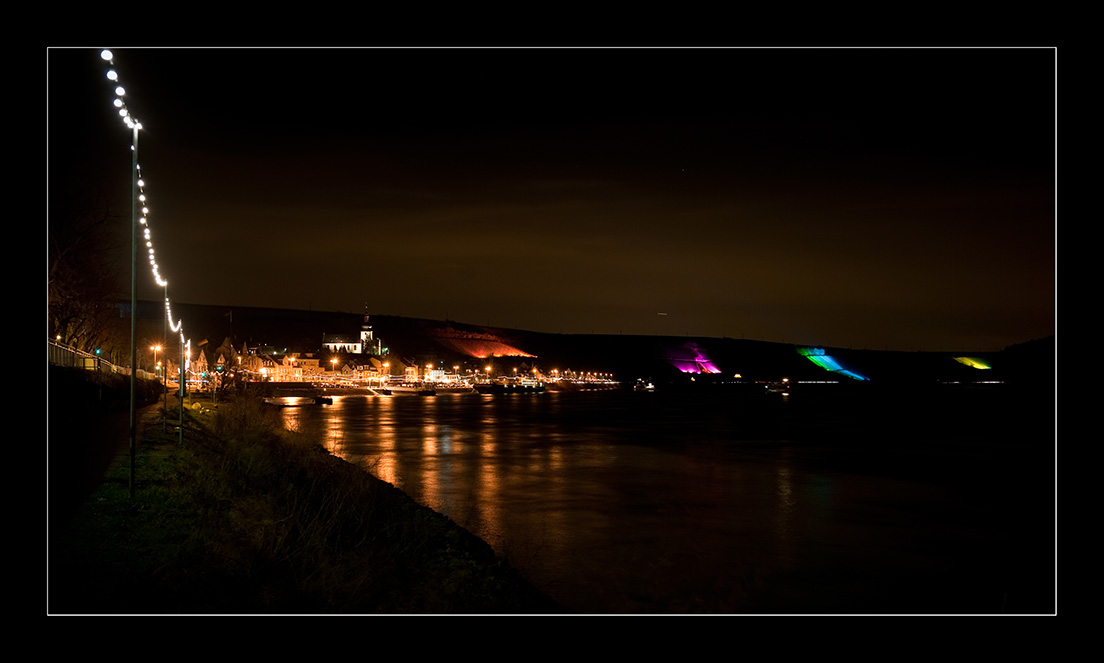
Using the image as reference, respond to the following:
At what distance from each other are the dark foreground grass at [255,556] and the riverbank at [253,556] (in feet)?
0.06

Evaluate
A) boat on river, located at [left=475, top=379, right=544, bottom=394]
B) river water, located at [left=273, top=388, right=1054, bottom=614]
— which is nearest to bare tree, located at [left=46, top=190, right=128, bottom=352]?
river water, located at [left=273, top=388, right=1054, bottom=614]

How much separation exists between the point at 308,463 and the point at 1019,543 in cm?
1788

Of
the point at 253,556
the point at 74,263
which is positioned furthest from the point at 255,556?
the point at 74,263

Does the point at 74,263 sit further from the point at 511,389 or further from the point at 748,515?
the point at 511,389

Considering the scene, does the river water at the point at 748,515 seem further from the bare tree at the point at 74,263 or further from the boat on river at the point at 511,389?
the boat on river at the point at 511,389

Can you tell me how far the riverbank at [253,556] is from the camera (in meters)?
9.83

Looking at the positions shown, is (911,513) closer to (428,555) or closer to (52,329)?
(428,555)

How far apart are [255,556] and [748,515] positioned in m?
13.7

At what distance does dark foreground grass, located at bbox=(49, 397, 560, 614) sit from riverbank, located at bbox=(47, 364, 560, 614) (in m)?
0.02

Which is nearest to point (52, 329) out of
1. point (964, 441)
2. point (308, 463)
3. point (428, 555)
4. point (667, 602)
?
point (308, 463)

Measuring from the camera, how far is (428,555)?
13742 mm

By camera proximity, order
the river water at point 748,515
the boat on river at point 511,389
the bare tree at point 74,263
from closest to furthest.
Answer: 1. the river water at point 748,515
2. the bare tree at point 74,263
3. the boat on river at point 511,389

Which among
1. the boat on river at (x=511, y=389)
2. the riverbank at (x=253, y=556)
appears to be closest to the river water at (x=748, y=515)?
the riverbank at (x=253, y=556)

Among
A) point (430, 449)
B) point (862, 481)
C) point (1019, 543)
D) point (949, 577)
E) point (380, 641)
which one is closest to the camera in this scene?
point (380, 641)
